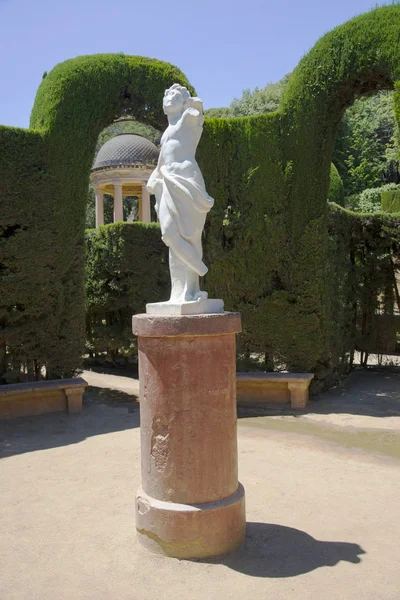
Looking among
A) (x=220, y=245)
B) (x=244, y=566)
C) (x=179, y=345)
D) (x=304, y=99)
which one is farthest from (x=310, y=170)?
(x=244, y=566)

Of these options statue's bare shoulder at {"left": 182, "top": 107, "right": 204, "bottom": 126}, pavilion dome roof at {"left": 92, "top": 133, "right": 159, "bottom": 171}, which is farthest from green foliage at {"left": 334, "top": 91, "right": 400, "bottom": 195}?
statue's bare shoulder at {"left": 182, "top": 107, "right": 204, "bottom": 126}

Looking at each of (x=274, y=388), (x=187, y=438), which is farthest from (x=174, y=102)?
(x=274, y=388)

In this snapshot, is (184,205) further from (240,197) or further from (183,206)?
(240,197)

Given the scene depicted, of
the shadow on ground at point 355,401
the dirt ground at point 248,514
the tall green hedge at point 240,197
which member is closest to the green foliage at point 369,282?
the shadow on ground at point 355,401

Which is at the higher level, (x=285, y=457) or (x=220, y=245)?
(x=220, y=245)

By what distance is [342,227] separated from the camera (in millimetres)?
11406

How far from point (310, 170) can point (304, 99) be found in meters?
1.39

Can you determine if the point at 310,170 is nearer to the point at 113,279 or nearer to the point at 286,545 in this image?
the point at 113,279

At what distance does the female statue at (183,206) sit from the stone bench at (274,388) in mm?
5230

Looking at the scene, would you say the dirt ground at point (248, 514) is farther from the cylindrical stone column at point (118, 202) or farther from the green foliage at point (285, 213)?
the cylindrical stone column at point (118, 202)

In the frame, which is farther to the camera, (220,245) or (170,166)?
(220,245)

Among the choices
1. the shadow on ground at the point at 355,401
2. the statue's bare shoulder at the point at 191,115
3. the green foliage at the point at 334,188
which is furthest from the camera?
the green foliage at the point at 334,188

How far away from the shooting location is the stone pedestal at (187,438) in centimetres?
406

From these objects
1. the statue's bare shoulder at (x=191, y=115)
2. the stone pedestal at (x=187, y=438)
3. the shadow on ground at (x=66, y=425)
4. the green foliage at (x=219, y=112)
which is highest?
the green foliage at (x=219, y=112)
